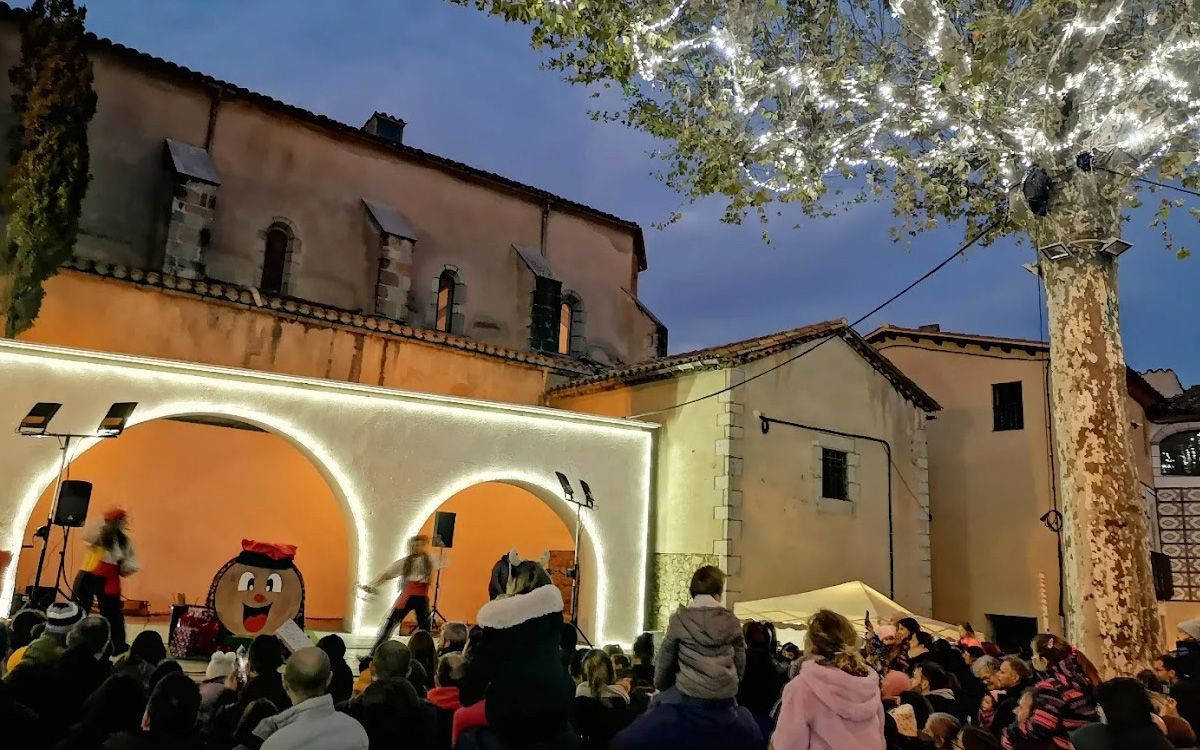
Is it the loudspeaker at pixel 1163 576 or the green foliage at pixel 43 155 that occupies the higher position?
the green foliage at pixel 43 155

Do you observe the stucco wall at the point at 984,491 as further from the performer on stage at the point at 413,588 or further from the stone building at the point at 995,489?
the performer on stage at the point at 413,588

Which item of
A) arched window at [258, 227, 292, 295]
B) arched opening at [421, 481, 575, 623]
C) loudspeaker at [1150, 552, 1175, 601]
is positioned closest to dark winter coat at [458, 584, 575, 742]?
arched opening at [421, 481, 575, 623]

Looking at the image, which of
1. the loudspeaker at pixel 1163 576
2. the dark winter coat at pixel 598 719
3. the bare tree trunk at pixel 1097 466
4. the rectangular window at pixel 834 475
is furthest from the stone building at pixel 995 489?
the dark winter coat at pixel 598 719

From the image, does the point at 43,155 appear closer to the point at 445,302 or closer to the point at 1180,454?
the point at 445,302

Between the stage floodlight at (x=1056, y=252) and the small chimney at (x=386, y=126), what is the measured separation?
608 inches

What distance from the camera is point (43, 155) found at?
12.7 m

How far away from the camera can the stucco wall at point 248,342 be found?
12.8 m

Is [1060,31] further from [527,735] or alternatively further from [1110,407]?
[527,735]

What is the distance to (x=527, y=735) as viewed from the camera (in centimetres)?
285

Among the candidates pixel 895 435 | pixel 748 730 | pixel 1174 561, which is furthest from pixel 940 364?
pixel 748 730

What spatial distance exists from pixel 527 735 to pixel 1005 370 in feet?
53.7

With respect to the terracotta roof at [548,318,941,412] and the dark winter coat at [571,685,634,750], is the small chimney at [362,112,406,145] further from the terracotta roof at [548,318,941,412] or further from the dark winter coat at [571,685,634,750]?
the dark winter coat at [571,685,634,750]

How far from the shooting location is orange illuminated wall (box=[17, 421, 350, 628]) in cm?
1365

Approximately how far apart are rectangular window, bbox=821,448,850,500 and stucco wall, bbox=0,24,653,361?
25.5 ft
